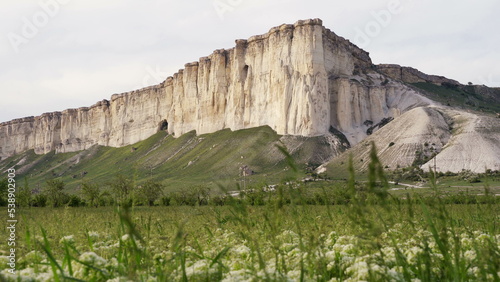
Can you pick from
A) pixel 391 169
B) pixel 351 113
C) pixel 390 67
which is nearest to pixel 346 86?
pixel 351 113

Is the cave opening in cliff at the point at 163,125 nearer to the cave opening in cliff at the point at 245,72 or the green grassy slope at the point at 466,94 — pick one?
the cave opening in cliff at the point at 245,72

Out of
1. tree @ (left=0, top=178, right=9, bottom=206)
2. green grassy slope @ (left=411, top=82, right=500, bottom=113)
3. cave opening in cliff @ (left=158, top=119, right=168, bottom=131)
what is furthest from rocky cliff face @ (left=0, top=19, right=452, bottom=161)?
tree @ (left=0, top=178, right=9, bottom=206)

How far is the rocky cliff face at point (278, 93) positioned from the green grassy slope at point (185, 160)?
14.5 ft

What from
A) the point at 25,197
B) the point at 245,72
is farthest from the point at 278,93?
the point at 25,197

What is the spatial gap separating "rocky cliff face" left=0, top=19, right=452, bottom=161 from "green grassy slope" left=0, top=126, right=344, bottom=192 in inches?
174

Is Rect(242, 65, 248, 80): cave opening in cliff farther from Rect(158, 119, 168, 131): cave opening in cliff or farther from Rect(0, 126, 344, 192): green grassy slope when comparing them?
Rect(158, 119, 168, 131): cave opening in cliff

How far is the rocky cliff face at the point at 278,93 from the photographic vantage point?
103 m

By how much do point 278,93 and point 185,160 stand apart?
2932 centimetres

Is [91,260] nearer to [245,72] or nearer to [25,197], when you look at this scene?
[25,197]

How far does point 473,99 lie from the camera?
155 meters

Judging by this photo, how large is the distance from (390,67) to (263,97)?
250 ft

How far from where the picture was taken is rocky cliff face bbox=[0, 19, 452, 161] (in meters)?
103

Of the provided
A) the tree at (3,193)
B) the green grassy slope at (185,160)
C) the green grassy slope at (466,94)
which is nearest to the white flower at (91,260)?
the tree at (3,193)

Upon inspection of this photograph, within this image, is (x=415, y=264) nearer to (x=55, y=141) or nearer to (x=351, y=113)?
(x=351, y=113)
